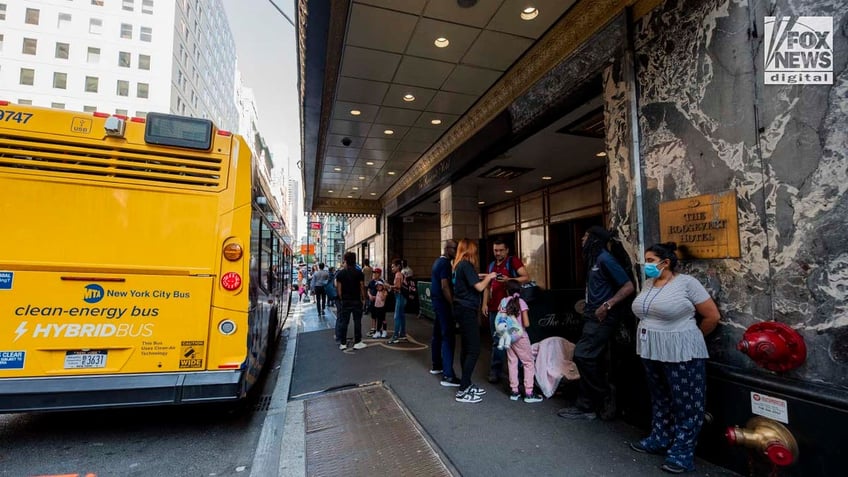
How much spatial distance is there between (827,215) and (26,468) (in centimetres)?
575

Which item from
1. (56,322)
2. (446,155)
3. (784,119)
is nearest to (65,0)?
(446,155)

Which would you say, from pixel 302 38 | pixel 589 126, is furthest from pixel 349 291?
pixel 589 126

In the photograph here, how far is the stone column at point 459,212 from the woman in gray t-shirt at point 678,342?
269 inches

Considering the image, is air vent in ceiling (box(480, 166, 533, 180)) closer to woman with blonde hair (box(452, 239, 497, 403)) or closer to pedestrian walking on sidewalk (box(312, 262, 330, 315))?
woman with blonde hair (box(452, 239, 497, 403))

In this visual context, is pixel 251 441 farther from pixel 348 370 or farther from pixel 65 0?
pixel 65 0

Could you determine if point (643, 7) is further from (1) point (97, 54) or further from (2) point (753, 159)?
(1) point (97, 54)

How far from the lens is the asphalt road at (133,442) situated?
3088 millimetres

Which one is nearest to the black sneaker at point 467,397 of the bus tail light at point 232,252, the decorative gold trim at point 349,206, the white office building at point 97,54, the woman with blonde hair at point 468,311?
the woman with blonde hair at point 468,311

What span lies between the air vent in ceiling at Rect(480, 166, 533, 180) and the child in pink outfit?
527cm

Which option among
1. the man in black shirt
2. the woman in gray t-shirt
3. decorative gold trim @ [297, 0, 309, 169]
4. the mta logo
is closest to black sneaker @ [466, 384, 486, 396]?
the woman in gray t-shirt

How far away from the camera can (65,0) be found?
1485 inches

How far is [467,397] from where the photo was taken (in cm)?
436

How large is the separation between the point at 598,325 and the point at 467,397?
5.27 ft

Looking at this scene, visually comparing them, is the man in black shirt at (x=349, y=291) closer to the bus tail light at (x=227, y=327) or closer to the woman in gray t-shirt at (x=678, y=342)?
the bus tail light at (x=227, y=327)
